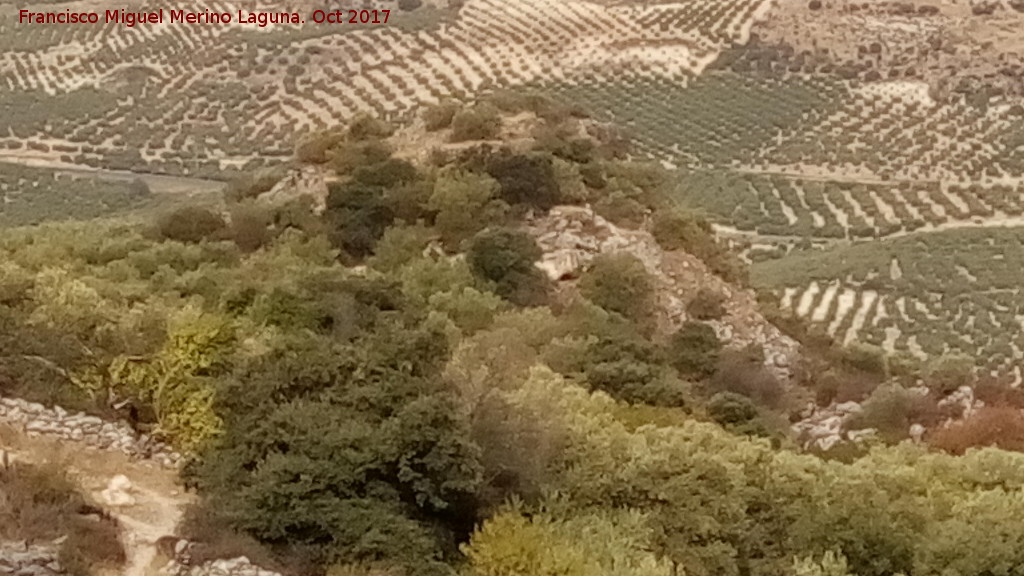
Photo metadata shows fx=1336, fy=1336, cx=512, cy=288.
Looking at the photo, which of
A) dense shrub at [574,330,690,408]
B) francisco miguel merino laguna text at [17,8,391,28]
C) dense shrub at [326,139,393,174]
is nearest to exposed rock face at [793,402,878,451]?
dense shrub at [574,330,690,408]

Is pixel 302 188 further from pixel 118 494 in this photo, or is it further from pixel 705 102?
pixel 705 102

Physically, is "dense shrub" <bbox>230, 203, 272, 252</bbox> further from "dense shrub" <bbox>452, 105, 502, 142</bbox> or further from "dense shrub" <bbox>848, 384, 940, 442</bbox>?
"dense shrub" <bbox>848, 384, 940, 442</bbox>

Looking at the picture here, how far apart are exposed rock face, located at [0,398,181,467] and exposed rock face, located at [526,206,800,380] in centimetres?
1159

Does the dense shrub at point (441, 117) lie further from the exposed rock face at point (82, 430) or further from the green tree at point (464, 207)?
the exposed rock face at point (82, 430)

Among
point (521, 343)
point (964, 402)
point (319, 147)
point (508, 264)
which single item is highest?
point (521, 343)

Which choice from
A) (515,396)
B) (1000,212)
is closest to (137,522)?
(515,396)

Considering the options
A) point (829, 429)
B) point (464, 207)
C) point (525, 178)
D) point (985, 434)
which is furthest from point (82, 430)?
point (985, 434)

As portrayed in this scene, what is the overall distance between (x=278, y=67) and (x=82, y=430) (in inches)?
1992

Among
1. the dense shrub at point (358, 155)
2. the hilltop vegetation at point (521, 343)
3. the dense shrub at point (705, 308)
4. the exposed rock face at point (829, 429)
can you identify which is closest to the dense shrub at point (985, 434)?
the hilltop vegetation at point (521, 343)

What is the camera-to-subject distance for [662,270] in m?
28.6

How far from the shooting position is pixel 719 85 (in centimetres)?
6588

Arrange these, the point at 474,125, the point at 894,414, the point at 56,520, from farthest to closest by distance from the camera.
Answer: the point at 474,125 → the point at 894,414 → the point at 56,520

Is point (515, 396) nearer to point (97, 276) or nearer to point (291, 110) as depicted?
point (97, 276)

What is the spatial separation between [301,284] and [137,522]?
225 inches
